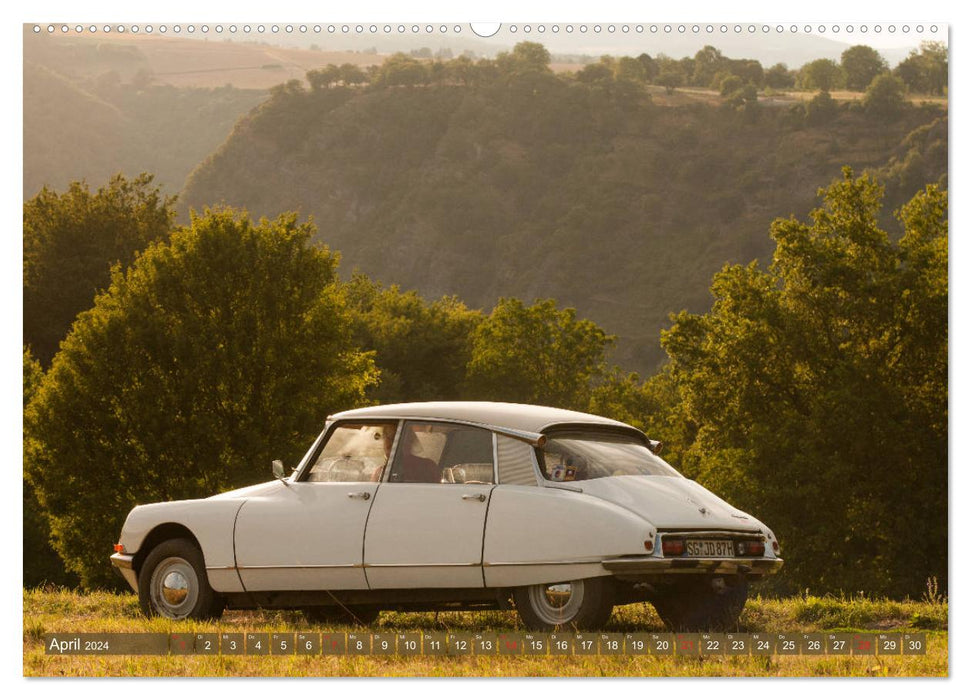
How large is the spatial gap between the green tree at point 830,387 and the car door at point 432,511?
25.0 m

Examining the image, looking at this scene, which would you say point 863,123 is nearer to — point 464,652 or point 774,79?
point 774,79

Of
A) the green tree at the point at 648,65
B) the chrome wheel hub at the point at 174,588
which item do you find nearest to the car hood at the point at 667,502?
the green tree at the point at 648,65

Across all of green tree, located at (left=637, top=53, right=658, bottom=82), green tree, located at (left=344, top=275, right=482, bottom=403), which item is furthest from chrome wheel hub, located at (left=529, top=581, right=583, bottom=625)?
green tree, located at (left=344, top=275, right=482, bottom=403)

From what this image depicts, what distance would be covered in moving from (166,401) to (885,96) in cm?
2479

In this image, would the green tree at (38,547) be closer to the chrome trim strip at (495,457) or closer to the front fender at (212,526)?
the front fender at (212,526)

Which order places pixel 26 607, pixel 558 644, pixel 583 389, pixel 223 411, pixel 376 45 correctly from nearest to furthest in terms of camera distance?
pixel 558 644, pixel 376 45, pixel 26 607, pixel 223 411, pixel 583 389

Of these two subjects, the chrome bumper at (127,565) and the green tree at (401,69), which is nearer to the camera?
the chrome bumper at (127,565)

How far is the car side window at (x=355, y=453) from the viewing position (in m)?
10.4

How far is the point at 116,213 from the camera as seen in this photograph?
2111 inches

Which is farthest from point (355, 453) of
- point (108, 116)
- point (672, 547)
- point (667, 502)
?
point (108, 116)

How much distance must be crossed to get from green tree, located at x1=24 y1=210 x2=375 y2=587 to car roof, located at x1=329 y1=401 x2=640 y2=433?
26.2 meters

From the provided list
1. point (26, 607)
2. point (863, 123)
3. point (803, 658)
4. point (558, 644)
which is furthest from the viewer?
point (863, 123)

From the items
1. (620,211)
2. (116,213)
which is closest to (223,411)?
(620,211)

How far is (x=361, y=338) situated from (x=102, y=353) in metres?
28.2
